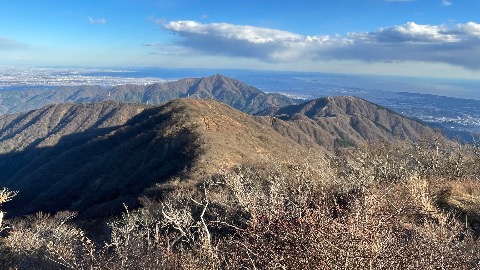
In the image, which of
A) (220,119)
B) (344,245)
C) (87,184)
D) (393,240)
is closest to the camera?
(344,245)

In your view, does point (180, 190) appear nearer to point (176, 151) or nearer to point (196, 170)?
point (196, 170)

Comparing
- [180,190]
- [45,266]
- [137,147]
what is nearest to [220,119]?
[137,147]

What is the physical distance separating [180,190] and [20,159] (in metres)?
145

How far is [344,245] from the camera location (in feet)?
15.4

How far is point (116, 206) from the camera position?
5662 centimetres

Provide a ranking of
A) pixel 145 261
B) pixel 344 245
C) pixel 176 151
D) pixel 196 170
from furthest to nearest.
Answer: pixel 176 151
pixel 196 170
pixel 145 261
pixel 344 245

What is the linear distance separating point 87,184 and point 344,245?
3432 inches

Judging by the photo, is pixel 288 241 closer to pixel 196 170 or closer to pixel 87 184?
pixel 196 170

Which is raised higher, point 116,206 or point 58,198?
point 116,206

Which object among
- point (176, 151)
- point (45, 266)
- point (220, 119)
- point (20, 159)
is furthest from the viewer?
point (20, 159)

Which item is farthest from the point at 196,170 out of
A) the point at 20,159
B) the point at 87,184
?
the point at 20,159

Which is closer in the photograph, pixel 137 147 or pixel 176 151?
pixel 176 151

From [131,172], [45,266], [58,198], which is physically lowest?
[58,198]

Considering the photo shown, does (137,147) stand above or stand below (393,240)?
below
